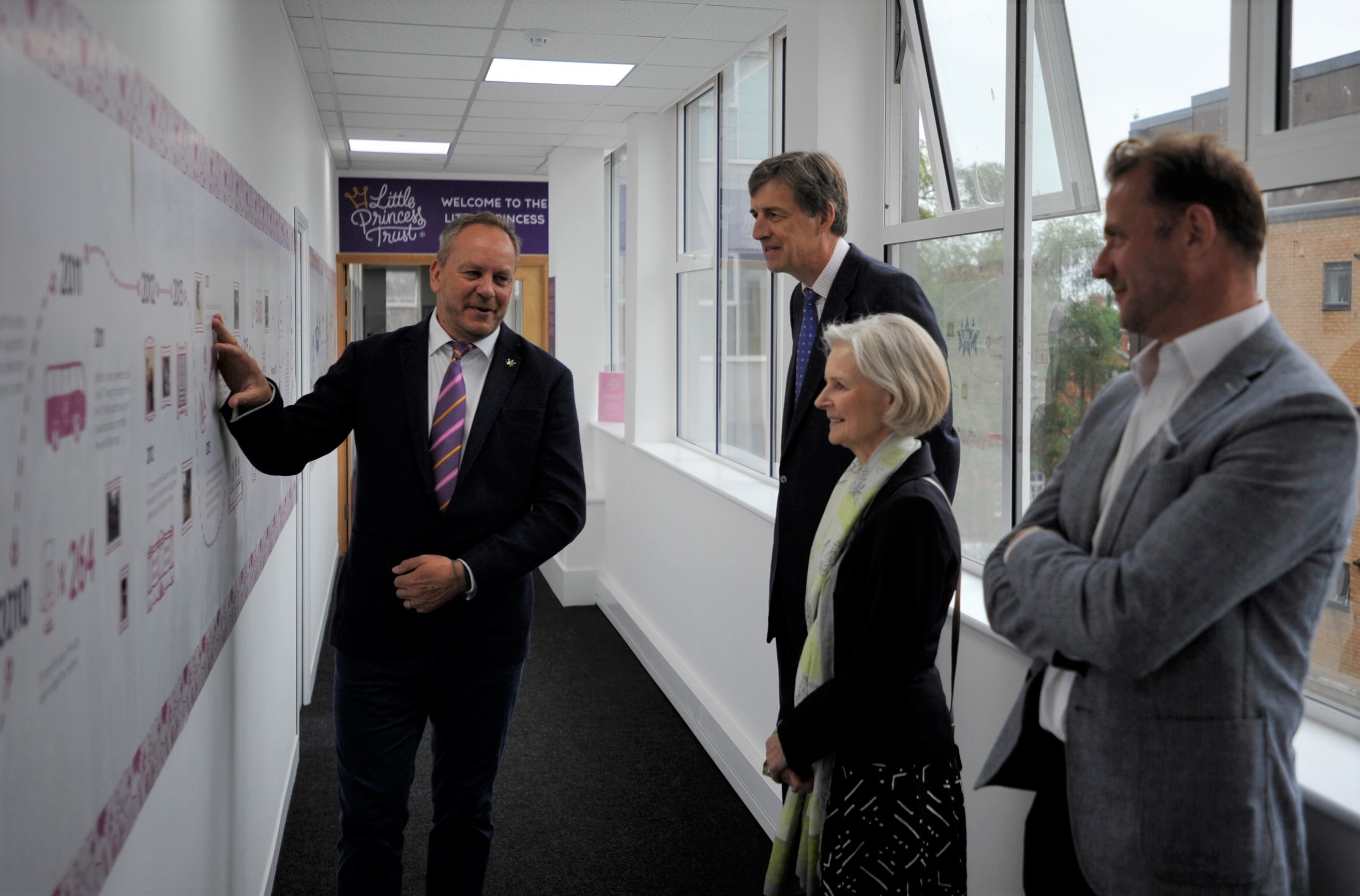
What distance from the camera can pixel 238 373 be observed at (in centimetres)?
209

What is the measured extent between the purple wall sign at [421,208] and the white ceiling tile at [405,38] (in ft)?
12.4

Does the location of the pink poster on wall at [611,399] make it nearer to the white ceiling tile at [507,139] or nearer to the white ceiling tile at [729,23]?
the white ceiling tile at [507,139]

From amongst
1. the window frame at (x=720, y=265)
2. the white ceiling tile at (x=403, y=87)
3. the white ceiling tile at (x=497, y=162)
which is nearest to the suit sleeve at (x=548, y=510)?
the window frame at (x=720, y=265)

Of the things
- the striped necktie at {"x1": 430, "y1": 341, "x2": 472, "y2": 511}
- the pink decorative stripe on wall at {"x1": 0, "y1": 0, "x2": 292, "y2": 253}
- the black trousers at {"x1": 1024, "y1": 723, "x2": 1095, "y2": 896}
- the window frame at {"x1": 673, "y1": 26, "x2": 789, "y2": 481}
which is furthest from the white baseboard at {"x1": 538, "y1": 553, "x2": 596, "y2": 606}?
the black trousers at {"x1": 1024, "y1": 723, "x2": 1095, "y2": 896}

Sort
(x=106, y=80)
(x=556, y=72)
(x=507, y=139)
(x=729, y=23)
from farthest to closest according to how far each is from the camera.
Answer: (x=507, y=139), (x=556, y=72), (x=729, y=23), (x=106, y=80)

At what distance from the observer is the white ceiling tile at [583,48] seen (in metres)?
4.27

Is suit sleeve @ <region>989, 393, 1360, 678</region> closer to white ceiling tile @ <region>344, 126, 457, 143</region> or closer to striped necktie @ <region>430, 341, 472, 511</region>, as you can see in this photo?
striped necktie @ <region>430, 341, 472, 511</region>

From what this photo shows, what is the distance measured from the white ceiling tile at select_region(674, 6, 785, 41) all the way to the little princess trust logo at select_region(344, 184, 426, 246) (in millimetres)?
4665

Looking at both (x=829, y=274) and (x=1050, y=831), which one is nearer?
(x=1050, y=831)

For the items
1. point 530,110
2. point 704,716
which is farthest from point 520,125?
point 704,716

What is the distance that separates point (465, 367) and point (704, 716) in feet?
7.56

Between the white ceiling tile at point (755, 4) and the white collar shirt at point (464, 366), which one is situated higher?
the white ceiling tile at point (755, 4)

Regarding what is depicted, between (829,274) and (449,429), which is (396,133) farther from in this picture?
(829,274)

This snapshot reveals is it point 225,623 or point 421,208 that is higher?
→ point 421,208
